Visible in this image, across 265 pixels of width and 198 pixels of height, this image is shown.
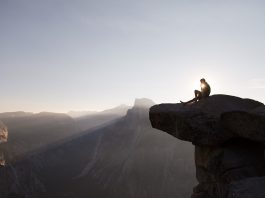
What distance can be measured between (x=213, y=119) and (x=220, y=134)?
3.42 ft

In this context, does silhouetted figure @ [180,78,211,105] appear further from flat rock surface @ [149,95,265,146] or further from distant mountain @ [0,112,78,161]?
distant mountain @ [0,112,78,161]

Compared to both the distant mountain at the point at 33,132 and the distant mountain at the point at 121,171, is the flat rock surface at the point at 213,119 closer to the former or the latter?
the distant mountain at the point at 121,171

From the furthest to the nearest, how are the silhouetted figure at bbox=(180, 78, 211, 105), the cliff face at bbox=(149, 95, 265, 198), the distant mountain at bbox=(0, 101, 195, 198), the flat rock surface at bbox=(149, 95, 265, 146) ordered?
the distant mountain at bbox=(0, 101, 195, 198) → the silhouetted figure at bbox=(180, 78, 211, 105) → the cliff face at bbox=(149, 95, 265, 198) → the flat rock surface at bbox=(149, 95, 265, 146)

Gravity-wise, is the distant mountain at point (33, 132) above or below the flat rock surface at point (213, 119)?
below

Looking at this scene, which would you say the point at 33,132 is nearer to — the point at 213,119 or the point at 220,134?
the point at 213,119

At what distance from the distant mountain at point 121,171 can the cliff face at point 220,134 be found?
72216mm

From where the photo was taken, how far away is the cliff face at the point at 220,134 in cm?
1955

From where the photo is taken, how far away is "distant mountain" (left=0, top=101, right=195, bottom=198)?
9956 cm

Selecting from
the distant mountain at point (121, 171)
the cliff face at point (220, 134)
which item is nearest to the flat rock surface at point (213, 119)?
the cliff face at point (220, 134)

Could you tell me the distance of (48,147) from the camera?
15650cm

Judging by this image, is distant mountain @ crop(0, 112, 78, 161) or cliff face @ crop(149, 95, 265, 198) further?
distant mountain @ crop(0, 112, 78, 161)

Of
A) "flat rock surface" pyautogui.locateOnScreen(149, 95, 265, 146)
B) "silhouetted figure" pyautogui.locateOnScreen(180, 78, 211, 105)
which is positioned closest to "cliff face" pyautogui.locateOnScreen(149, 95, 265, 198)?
"flat rock surface" pyautogui.locateOnScreen(149, 95, 265, 146)

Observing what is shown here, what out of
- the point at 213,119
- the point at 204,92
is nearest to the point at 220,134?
the point at 213,119

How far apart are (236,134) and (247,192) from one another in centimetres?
681
